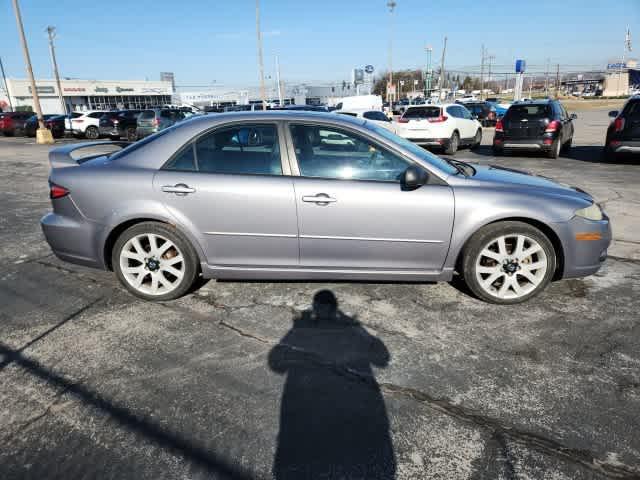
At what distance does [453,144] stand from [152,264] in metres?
11.9

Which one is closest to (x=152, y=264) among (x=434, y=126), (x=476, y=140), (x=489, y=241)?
(x=489, y=241)

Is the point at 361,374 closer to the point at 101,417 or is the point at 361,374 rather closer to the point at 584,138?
the point at 101,417

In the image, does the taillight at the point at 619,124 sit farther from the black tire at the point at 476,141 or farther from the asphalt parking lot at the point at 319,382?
the asphalt parking lot at the point at 319,382

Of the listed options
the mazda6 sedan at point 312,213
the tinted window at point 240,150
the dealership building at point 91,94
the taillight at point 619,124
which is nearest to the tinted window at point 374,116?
the taillight at point 619,124

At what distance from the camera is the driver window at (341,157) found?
11.6 ft

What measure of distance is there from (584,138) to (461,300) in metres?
17.0

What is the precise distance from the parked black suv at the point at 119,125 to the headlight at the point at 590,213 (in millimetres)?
22401

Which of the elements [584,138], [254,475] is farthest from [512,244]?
[584,138]

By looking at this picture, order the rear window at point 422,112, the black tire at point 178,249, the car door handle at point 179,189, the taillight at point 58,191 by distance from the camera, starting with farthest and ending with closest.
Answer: the rear window at point 422,112 → the taillight at point 58,191 → the black tire at point 178,249 → the car door handle at point 179,189

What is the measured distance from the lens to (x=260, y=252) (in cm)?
363

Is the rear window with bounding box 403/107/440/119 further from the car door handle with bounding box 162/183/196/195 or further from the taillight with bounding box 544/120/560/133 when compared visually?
the car door handle with bounding box 162/183/196/195

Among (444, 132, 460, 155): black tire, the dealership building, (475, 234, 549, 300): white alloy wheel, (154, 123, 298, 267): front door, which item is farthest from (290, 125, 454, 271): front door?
Result: the dealership building

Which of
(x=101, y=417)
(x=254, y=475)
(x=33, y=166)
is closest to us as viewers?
(x=254, y=475)

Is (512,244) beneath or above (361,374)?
above
